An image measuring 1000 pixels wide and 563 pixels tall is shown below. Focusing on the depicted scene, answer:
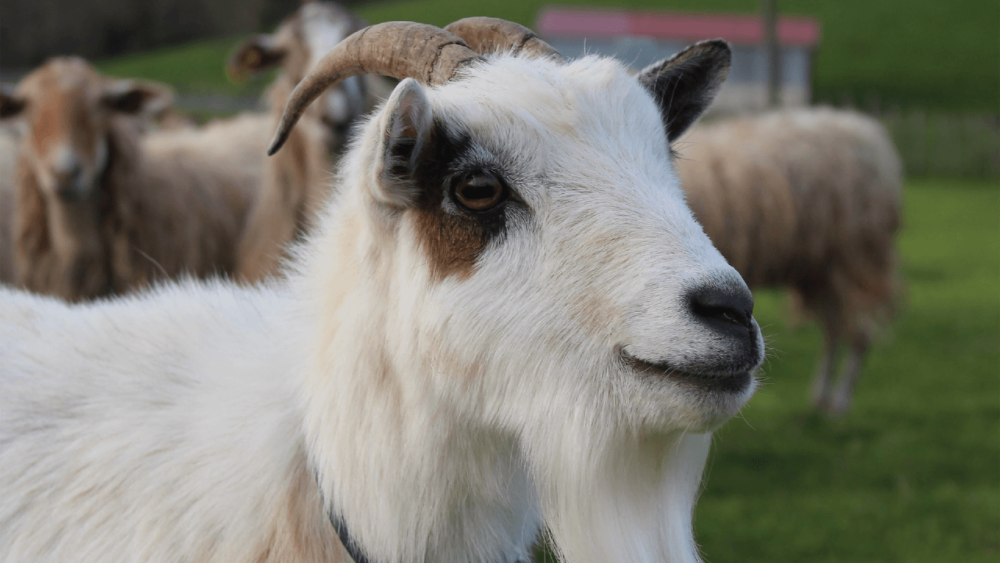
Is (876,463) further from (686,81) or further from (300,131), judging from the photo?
(686,81)

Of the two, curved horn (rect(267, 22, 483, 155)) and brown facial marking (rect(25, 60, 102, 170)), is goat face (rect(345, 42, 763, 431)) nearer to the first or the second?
curved horn (rect(267, 22, 483, 155))

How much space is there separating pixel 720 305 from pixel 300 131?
13.7 ft

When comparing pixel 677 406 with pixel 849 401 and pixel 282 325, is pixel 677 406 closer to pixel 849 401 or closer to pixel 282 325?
pixel 282 325

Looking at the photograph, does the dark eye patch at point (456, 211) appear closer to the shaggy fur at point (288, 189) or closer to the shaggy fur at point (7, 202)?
the shaggy fur at point (288, 189)

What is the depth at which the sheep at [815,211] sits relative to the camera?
667 cm

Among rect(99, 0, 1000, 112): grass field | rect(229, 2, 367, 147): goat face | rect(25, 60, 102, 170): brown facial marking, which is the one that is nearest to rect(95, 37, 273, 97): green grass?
rect(99, 0, 1000, 112): grass field

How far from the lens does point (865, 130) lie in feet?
24.2

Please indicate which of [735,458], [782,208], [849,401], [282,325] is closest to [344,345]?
[282,325]

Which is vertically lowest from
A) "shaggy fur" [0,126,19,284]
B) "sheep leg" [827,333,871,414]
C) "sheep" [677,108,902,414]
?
"sheep leg" [827,333,871,414]

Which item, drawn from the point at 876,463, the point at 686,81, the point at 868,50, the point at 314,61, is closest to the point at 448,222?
the point at 686,81

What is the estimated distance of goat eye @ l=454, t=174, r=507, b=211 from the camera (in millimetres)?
1753

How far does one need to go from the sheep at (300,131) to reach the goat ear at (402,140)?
3.24m

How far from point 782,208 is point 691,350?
17.9ft

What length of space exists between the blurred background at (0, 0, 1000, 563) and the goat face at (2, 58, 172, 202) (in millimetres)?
2815
